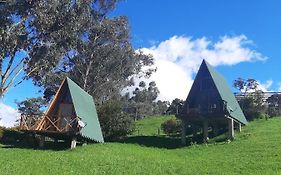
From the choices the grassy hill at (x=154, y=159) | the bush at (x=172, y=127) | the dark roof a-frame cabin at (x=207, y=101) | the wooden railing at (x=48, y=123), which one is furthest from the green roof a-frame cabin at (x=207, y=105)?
the wooden railing at (x=48, y=123)

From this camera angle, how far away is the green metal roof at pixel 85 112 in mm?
36844

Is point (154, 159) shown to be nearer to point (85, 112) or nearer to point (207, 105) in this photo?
point (85, 112)

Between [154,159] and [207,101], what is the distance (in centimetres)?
1649

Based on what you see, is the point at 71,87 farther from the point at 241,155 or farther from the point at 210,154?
the point at 241,155

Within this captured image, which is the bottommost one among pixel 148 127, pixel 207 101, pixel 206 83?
pixel 148 127

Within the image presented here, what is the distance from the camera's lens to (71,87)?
3881cm

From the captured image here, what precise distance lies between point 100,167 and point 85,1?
2444cm

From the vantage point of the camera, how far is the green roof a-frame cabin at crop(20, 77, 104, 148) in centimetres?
3497

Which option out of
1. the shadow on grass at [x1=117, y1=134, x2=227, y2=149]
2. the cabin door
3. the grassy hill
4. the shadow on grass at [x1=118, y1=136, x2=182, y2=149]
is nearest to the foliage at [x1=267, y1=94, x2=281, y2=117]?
the shadow on grass at [x1=117, y1=134, x2=227, y2=149]

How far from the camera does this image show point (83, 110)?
3891cm

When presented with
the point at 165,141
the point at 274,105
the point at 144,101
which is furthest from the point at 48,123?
the point at 144,101

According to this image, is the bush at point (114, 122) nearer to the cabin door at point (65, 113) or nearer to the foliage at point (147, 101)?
the cabin door at point (65, 113)

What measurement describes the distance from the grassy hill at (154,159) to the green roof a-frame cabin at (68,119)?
6.37ft

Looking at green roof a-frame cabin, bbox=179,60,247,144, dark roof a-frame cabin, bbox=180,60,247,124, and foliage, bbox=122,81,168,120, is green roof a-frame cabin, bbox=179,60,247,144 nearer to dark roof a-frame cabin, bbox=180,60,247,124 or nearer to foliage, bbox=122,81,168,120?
dark roof a-frame cabin, bbox=180,60,247,124
